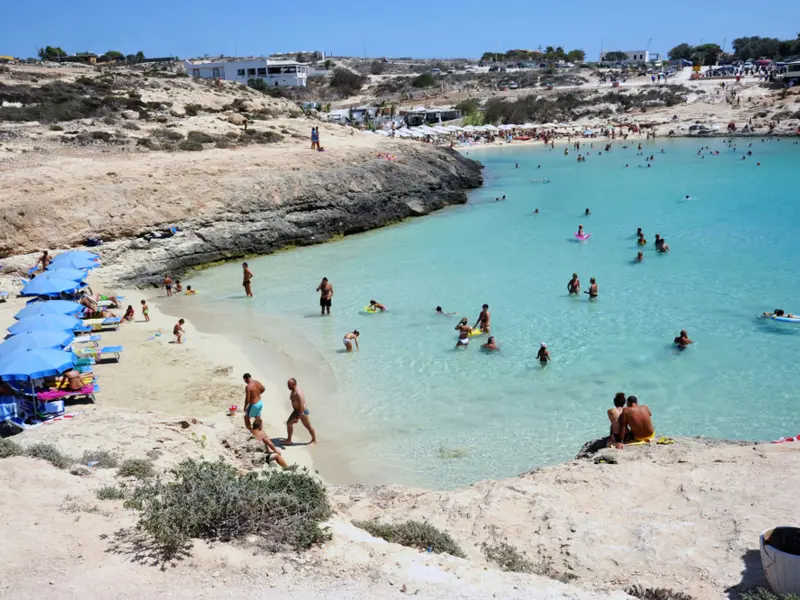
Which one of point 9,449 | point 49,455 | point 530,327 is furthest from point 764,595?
point 530,327

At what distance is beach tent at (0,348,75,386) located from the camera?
1066cm

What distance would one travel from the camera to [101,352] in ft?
46.4

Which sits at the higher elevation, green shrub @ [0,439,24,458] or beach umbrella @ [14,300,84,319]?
beach umbrella @ [14,300,84,319]

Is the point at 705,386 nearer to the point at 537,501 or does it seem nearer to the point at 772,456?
the point at 772,456

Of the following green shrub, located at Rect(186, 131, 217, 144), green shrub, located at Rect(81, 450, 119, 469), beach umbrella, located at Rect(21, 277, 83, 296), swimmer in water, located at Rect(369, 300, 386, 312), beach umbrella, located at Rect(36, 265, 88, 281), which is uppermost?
green shrub, located at Rect(186, 131, 217, 144)

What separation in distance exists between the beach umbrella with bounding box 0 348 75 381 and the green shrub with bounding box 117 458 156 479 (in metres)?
3.77

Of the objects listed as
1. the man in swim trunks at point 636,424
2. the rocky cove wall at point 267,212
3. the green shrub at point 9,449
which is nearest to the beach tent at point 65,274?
the rocky cove wall at point 267,212

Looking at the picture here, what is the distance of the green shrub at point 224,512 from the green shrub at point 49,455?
1.57 metres

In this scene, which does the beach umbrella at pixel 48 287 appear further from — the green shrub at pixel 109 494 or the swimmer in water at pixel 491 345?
the green shrub at pixel 109 494

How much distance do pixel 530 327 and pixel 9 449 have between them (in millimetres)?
12011

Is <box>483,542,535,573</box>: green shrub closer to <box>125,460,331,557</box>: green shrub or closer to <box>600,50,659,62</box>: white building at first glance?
<box>125,460,331,557</box>: green shrub

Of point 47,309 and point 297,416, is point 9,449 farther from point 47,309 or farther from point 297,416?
point 47,309

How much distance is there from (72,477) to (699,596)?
243 inches

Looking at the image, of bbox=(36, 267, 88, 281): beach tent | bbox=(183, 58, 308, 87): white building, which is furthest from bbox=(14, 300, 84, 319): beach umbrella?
bbox=(183, 58, 308, 87): white building
